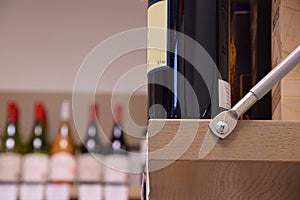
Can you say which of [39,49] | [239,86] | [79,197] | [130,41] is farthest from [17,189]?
[130,41]

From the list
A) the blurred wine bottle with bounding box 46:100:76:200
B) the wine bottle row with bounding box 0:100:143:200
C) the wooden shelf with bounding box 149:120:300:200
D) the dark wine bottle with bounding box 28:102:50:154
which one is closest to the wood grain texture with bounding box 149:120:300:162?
the wooden shelf with bounding box 149:120:300:200

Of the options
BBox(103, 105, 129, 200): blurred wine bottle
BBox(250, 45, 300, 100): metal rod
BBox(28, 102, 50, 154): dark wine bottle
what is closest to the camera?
BBox(250, 45, 300, 100): metal rod

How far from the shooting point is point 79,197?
73.1 inches

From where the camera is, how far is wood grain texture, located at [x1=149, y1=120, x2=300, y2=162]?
411mm

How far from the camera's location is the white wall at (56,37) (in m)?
2.23

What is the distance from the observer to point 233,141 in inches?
16.4

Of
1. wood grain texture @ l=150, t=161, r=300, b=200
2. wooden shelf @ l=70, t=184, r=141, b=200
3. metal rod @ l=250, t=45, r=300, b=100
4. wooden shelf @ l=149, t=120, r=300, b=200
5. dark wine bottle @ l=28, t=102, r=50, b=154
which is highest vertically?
metal rod @ l=250, t=45, r=300, b=100

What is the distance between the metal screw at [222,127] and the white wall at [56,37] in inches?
70.7

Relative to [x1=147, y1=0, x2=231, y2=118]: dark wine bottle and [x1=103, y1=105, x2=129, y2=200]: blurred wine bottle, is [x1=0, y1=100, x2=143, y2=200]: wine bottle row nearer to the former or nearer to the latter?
[x1=103, y1=105, x2=129, y2=200]: blurred wine bottle

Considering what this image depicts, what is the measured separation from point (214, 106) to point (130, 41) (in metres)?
0.10

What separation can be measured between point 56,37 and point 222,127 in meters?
1.92

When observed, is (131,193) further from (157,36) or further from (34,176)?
(157,36)

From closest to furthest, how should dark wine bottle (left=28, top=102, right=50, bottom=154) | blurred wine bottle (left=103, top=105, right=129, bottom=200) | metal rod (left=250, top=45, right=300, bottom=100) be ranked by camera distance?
metal rod (left=250, top=45, right=300, bottom=100)
blurred wine bottle (left=103, top=105, right=129, bottom=200)
dark wine bottle (left=28, top=102, right=50, bottom=154)

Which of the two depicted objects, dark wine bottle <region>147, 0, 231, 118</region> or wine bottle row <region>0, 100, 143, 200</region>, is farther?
wine bottle row <region>0, 100, 143, 200</region>
